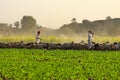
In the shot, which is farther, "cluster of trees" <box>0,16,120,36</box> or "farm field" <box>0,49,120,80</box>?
"cluster of trees" <box>0,16,120,36</box>

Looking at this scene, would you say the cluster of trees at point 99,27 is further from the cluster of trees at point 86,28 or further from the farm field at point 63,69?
the farm field at point 63,69

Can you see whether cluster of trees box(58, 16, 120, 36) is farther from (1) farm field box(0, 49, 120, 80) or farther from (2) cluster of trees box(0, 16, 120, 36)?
(1) farm field box(0, 49, 120, 80)

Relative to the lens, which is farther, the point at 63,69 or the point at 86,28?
the point at 86,28

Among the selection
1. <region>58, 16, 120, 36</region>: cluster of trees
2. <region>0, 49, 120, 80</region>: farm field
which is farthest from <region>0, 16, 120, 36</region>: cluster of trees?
<region>0, 49, 120, 80</region>: farm field

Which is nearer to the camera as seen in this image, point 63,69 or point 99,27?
point 63,69

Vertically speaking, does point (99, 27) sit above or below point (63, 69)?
above

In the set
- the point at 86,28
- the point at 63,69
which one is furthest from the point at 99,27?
the point at 63,69

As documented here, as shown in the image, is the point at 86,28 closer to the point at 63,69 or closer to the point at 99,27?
the point at 99,27

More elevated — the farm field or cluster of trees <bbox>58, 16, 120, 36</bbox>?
cluster of trees <bbox>58, 16, 120, 36</bbox>

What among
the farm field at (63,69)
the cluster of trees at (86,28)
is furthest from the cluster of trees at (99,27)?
the farm field at (63,69)

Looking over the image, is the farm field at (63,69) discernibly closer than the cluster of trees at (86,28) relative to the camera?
Yes

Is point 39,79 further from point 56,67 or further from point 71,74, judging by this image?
point 56,67

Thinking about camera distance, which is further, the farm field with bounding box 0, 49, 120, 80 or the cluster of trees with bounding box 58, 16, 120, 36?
the cluster of trees with bounding box 58, 16, 120, 36

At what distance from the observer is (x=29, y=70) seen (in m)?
27.3
